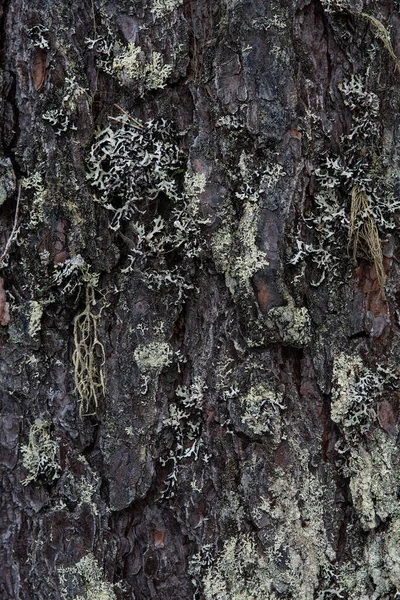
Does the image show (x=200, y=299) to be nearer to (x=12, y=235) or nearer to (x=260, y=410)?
(x=260, y=410)

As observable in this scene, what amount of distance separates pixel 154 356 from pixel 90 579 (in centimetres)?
65

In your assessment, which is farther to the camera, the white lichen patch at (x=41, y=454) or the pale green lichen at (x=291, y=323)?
the white lichen patch at (x=41, y=454)

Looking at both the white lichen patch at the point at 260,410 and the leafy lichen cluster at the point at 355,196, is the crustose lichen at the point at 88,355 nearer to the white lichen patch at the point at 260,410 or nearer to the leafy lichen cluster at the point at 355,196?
the white lichen patch at the point at 260,410

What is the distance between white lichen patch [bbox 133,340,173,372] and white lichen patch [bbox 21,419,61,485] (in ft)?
1.10

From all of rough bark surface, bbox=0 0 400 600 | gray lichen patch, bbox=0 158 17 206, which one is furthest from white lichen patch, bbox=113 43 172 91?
gray lichen patch, bbox=0 158 17 206

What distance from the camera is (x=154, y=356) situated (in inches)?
65.6

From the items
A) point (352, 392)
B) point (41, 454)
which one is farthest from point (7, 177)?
point (352, 392)

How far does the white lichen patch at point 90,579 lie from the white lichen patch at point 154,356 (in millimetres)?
556

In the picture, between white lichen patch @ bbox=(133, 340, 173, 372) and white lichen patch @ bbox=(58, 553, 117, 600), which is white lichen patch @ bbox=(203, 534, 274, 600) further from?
white lichen patch @ bbox=(133, 340, 173, 372)

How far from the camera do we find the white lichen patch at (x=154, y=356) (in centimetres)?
167

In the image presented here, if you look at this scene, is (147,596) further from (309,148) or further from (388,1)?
(388,1)

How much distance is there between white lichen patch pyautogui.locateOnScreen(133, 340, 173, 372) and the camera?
5.46 feet

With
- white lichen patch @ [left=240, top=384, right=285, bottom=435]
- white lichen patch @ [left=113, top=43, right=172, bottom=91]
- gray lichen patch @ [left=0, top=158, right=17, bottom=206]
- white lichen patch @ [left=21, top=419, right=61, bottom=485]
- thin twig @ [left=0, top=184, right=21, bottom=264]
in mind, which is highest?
white lichen patch @ [left=113, top=43, right=172, bottom=91]

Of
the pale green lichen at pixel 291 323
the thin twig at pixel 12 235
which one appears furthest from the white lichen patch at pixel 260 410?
the thin twig at pixel 12 235
